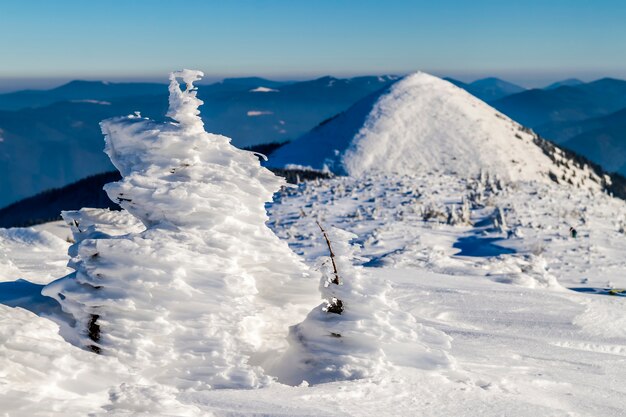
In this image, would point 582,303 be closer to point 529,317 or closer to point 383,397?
point 529,317

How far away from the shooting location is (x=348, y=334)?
8.67 metres

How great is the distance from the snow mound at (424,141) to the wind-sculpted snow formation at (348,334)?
60662mm

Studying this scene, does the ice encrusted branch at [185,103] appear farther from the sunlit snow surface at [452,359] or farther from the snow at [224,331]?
the sunlit snow surface at [452,359]

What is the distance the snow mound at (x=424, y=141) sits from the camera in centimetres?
7131

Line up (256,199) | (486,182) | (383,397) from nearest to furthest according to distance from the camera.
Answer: (383,397)
(256,199)
(486,182)

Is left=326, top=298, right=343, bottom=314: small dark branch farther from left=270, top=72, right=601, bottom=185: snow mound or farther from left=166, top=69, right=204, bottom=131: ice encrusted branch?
left=270, top=72, right=601, bottom=185: snow mound

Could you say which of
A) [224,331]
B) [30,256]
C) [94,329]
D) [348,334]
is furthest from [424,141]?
[94,329]

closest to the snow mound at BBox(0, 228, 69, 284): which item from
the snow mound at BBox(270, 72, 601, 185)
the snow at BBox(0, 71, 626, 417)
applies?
the snow at BBox(0, 71, 626, 417)

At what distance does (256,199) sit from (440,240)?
26.0m

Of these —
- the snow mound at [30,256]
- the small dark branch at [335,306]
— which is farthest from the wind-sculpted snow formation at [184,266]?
the snow mound at [30,256]

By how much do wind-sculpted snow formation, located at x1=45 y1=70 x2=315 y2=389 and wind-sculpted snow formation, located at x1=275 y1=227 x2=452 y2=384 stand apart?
0.47 meters

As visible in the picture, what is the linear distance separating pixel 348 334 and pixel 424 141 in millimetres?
71142

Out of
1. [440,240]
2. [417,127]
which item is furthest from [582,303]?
[417,127]

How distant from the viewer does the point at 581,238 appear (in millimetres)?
33875
